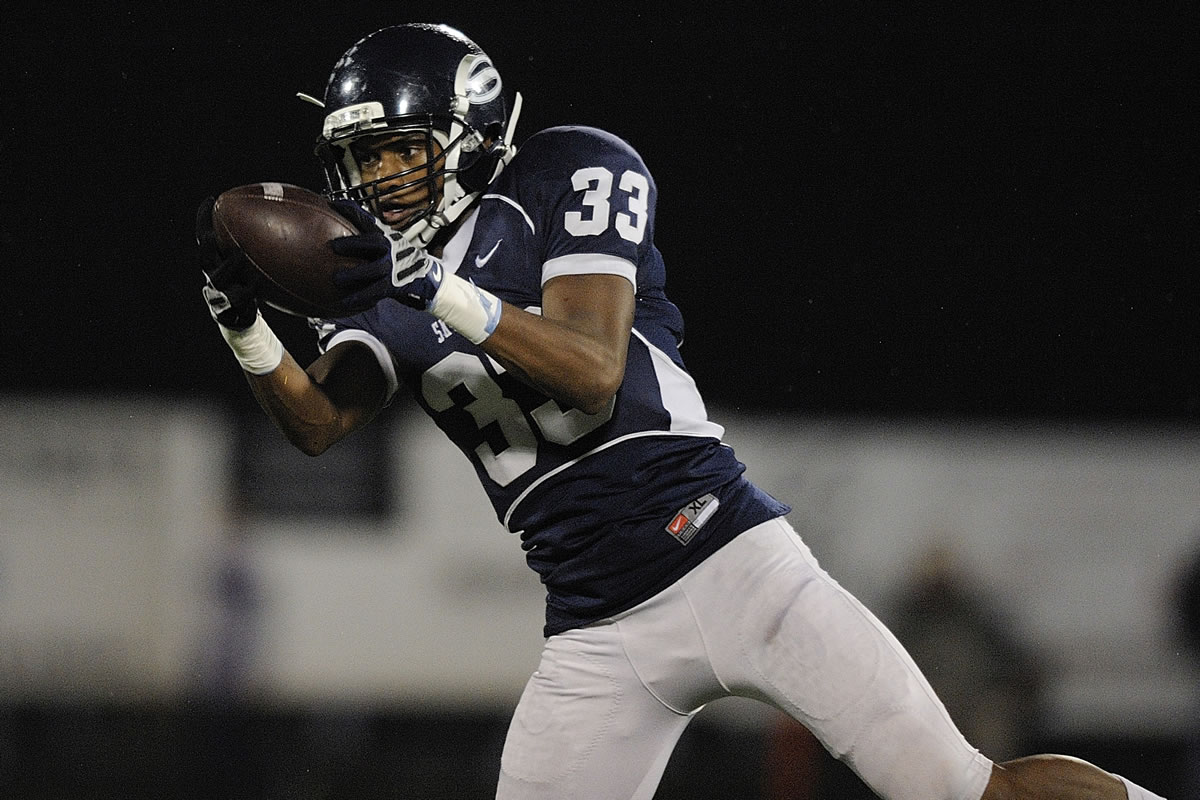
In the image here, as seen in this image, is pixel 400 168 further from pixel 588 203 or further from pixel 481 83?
→ pixel 588 203

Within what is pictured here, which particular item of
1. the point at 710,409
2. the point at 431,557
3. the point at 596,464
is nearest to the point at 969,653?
the point at 710,409

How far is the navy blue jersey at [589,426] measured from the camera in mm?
1771

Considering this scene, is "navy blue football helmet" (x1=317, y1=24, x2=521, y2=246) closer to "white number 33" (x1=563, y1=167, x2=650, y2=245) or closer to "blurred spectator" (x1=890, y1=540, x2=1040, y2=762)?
"white number 33" (x1=563, y1=167, x2=650, y2=245)

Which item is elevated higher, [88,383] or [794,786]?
[88,383]

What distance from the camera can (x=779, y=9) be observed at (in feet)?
14.0

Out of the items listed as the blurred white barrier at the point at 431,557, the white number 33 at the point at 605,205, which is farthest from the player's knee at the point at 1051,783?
the blurred white barrier at the point at 431,557

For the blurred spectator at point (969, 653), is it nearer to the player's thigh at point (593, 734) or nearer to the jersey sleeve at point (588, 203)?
the player's thigh at point (593, 734)

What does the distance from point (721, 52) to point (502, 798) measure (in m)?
3.05

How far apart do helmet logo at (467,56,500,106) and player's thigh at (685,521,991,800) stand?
0.77 m

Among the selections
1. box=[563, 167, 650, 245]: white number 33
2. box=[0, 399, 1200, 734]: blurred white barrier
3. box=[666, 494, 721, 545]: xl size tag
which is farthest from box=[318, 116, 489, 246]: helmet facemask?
box=[0, 399, 1200, 734]: blurred white barrier

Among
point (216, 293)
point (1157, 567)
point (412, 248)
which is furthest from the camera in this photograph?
point (1157, 567)

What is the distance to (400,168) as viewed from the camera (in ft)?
6.02

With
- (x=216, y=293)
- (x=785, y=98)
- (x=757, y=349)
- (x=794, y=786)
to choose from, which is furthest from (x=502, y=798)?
(x=785, y=98)

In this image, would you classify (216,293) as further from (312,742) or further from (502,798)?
(312,742)
